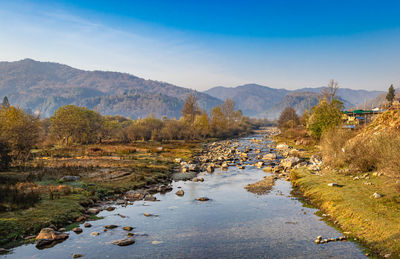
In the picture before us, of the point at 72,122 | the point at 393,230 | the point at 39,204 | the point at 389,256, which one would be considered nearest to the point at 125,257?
the point at 39,204

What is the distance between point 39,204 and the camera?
20.6 meters

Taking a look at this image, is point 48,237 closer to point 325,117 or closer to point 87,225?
point 87,225

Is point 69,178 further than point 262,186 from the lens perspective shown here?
No

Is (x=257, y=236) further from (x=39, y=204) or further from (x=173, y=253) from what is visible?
(x=39, y=204)

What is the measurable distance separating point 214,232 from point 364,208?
10975 mm

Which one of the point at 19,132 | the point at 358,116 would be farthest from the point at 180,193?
the point at 358,116

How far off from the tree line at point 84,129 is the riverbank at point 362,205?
116 ft

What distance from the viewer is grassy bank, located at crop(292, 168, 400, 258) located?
1454 centimetres

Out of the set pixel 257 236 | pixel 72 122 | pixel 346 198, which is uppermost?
pixel 72 122

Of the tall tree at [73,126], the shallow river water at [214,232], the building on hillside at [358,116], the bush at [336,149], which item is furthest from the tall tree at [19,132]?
the building on hillside at [358,116]

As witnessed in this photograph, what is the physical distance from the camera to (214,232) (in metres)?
17.9

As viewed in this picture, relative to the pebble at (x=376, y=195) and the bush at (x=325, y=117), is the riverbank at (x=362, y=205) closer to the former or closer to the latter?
the pebble at (x=376, y=195)

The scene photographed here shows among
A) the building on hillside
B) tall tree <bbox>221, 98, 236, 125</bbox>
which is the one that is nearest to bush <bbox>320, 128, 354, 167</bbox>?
the building on hillside

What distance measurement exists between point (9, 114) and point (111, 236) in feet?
110
